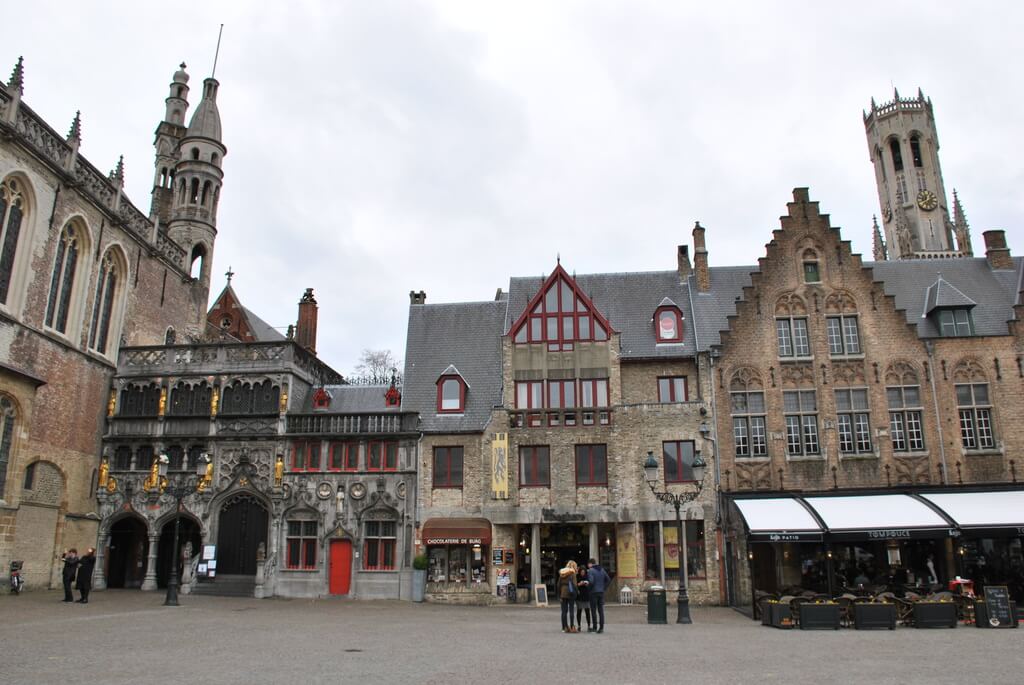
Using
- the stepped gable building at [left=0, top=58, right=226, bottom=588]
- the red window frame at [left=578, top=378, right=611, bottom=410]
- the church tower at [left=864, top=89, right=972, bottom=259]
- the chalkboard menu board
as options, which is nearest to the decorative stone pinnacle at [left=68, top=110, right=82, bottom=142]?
the stepped gable building at [left=0, top=58, right=226, bottom=588]

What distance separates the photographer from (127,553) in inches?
1238

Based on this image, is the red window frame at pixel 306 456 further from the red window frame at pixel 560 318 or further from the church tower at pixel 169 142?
the church tower at pixel 169 142

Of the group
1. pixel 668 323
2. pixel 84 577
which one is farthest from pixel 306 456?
pixel 668 323

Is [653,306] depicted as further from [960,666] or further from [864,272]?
[960,666]

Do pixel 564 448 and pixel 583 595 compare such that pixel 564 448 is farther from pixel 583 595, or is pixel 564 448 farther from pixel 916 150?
pixel 916 150

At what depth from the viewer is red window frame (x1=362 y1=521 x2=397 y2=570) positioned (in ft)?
95.1

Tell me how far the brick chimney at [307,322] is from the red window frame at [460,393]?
9.81m

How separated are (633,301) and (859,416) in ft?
33.1

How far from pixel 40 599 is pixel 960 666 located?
83.6ft

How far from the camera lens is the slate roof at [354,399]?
1278 inches

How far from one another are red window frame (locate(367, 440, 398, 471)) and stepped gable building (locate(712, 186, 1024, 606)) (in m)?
12.7

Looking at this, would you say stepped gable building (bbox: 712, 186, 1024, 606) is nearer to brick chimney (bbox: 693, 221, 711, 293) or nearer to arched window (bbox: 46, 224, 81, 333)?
brick chimney (bbox: 693, 221, 711, 293)

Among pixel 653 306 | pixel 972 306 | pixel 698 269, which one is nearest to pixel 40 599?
pixel 653 306

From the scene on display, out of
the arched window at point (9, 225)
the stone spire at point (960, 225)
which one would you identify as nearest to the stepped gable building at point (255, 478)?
the arched window at point (9, 225)
